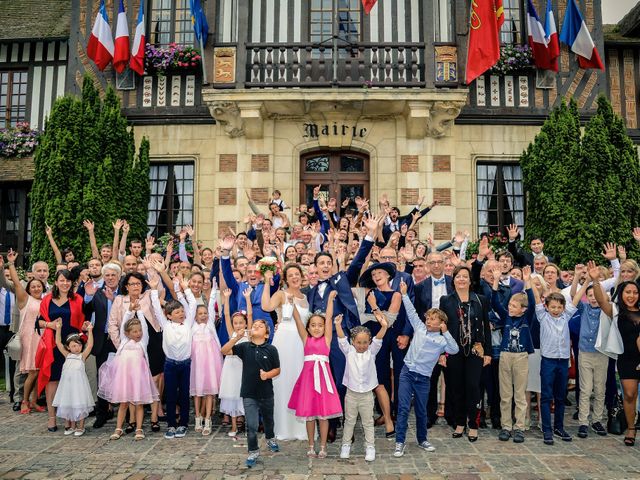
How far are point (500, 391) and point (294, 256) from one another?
334 cm

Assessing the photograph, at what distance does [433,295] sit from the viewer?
7.16 meters

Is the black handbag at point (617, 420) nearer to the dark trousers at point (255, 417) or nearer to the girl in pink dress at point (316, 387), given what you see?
the girl in pink dress at point (316, 387)

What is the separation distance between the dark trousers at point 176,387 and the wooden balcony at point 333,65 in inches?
324

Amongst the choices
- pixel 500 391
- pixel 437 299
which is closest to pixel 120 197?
pixel 437 299

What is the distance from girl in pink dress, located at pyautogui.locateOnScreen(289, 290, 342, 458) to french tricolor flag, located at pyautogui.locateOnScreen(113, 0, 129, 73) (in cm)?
1042

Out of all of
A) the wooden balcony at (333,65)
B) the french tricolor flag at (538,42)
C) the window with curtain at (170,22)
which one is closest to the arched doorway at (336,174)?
the wooden balcony at (333,65)

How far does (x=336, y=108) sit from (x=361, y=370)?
906 centimetres

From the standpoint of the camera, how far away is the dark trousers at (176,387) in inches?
261

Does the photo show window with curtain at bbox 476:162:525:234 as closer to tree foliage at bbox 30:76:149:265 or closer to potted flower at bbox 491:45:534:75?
potted flower at bbox 491:45:534:75

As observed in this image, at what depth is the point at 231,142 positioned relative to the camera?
14.4 meters

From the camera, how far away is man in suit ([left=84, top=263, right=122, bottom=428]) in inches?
281

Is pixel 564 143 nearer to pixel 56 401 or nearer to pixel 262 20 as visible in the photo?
pixel 262 20

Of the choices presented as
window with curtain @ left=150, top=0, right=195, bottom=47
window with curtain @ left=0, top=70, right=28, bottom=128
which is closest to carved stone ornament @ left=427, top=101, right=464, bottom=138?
window with curtain @ left=150, top=0, right=195, bottom=47

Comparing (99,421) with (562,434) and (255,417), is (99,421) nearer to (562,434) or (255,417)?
(255,417)
